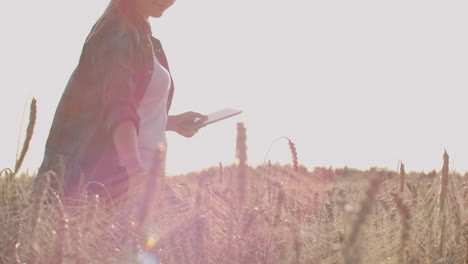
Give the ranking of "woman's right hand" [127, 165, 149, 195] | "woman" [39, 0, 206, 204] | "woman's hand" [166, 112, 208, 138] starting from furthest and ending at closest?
"woman's hand" [166, 112, 208, 138] < "woman" [39, 0, 206, 204] < "woman's right hand" [127, 165, 149, 195]

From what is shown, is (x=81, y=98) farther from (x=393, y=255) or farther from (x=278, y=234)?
(x=393, y=255)

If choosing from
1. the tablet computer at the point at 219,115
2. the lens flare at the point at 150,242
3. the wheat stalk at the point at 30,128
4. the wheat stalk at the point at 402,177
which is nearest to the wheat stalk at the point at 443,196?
the wheat stalk at the point at 402,177

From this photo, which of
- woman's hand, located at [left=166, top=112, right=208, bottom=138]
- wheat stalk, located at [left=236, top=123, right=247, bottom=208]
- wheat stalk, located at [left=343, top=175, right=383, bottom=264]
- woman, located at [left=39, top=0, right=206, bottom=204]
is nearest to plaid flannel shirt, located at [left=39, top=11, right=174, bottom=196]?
woman, located at [left=39, top=0, right=206, bottom=204]

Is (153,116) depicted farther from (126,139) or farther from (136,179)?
(136,179)

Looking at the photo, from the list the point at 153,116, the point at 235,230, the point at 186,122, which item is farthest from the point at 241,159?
the point at 186,122

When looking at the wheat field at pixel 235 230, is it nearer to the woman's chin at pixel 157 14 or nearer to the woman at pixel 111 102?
the woman at pixel 111 102

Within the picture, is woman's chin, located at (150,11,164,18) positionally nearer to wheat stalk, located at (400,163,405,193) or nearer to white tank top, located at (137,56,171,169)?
white tank top, located at (137,56,171,169)

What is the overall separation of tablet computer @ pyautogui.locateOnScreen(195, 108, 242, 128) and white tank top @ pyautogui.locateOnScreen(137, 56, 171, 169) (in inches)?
17.1

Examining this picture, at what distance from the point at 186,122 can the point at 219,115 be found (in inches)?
12.7

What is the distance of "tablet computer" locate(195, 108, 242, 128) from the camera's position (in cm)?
450

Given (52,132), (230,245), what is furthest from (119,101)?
(230,245)

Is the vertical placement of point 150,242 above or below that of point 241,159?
below

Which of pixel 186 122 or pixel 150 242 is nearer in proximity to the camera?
pixel 150 242

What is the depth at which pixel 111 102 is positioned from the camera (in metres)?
3.52
